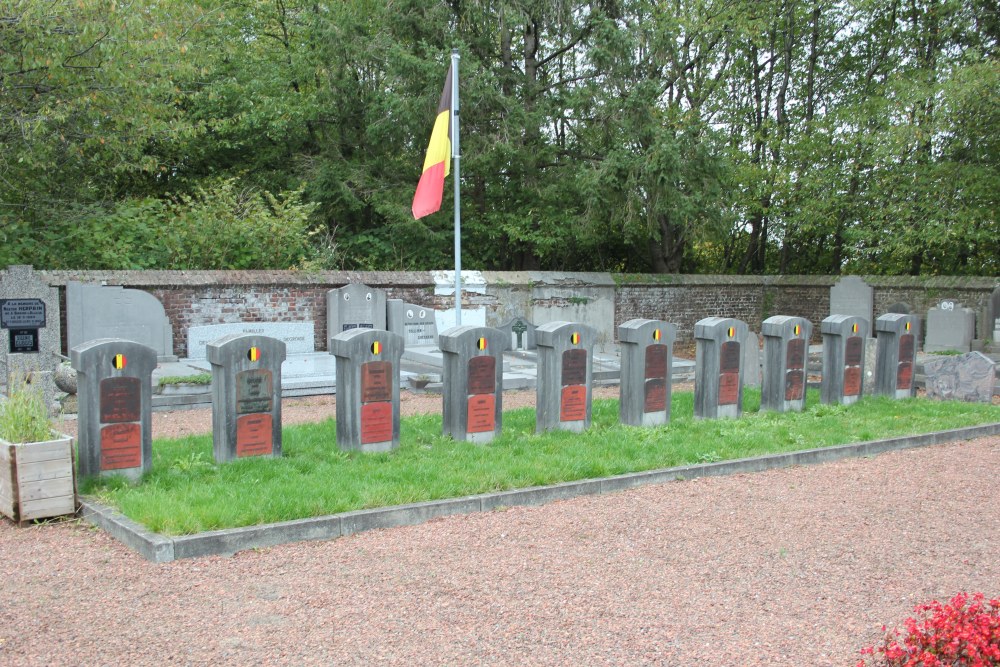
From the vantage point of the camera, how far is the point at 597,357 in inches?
659

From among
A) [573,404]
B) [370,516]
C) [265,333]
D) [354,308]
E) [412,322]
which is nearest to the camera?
[370,516]

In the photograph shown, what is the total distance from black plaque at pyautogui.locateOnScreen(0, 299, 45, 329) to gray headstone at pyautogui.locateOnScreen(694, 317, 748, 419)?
24.1ft

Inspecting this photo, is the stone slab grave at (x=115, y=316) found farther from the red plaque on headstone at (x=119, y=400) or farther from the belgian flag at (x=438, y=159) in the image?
the red plaque on headstone at (x=119, y=400)

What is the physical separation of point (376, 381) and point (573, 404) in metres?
2.29

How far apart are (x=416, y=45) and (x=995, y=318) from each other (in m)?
A: 13.9

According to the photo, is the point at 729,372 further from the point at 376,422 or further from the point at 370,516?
the point at 370,516

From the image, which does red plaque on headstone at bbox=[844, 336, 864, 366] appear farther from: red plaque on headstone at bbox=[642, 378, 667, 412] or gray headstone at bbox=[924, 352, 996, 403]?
red plaque on headstone at bbox=[642, 378, 667, 412]

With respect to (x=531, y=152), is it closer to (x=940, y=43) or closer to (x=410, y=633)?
(x=940, y=43)

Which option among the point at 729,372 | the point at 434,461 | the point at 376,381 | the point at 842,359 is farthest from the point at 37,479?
the point at 842,359

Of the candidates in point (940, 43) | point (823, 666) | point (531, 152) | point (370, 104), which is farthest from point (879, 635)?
point (940, 43)

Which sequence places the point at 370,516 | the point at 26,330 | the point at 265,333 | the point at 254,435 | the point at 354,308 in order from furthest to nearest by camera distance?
1. the point at 354,308
2. the point at 265,333
3. the point at 26,330
4. the point at 254,435
5. the point at 370,516

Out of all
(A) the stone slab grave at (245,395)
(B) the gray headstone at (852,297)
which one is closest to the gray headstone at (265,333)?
(A) the stone slab grave at (245,395)

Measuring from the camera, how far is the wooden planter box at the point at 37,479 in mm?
5949

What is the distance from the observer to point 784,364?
1059 centimetres
